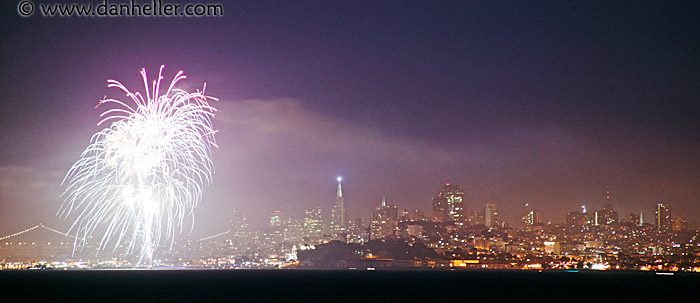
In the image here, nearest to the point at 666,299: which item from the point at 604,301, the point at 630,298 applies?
the point at 630,298

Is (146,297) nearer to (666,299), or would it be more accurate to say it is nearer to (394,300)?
(394,300)

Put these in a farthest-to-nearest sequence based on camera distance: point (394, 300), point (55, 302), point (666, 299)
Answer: point (666, 299) < point (394, 300) < point (55, 302)

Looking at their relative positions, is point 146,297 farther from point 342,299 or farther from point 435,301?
point 435,301

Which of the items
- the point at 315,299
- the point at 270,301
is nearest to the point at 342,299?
the point at 315,299

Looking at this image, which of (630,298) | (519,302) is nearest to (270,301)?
(519,302)

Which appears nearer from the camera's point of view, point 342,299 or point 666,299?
point 342,299

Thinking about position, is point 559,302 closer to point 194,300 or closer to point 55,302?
point 194,300

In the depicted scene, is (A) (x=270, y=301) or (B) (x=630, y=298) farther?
(B) (x=630, y=298)

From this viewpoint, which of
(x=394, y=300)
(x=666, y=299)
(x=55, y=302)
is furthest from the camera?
(x=666, y=299)
